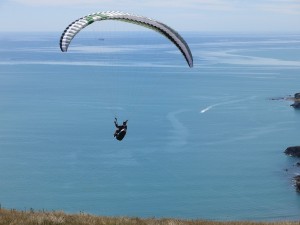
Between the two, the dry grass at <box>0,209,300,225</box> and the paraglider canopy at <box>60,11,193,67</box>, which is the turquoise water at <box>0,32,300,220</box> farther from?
the dry grass at <box>0,209,300,225</box>

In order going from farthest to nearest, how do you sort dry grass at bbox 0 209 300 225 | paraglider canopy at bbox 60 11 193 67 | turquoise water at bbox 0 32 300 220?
1. turquoise water at bbox 0 32 300 220
2. paraglider canopy at bbox 60 11 193 67
3. dry grass at bbox 0 209 300 225

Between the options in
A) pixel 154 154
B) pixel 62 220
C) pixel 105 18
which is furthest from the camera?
pixel 154 154

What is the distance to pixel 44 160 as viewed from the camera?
84.2 meters

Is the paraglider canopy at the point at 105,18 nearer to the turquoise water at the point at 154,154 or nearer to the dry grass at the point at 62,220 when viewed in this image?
the dry grass at the point at 62,220

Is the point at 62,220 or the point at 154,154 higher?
the point at 62,220

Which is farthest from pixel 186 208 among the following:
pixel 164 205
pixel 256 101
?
pixel 256 101

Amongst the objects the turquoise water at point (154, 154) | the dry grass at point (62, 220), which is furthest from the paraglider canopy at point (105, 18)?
the turquoise water at point (154, 154)

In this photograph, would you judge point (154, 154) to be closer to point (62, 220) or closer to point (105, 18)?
point (105, 18)

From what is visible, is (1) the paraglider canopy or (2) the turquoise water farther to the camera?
(2) the turquoise water

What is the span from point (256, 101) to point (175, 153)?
5025cm

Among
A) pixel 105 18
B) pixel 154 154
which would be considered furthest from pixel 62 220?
pixel 154 154

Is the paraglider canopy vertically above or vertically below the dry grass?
above

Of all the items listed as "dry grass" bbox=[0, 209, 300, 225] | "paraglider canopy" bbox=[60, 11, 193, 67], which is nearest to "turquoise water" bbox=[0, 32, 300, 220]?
"paraglider canopy" bbox=[60, 11, 193, 67]

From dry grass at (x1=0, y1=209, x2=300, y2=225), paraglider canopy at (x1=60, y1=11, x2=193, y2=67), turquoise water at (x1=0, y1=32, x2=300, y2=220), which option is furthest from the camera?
turquoise water at (x1=0, y1=32, x2=300, y2=220)
